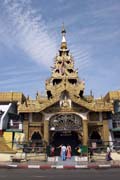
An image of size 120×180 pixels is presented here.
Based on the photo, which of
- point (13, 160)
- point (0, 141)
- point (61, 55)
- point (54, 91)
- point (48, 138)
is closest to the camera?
point (13, 160)

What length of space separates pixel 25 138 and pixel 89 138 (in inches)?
279

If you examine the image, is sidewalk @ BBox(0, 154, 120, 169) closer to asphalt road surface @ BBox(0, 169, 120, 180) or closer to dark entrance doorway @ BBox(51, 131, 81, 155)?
asphalt road surface @ BBox(0, 169, 120, 180)

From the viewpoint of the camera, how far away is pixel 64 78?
33.0 meters

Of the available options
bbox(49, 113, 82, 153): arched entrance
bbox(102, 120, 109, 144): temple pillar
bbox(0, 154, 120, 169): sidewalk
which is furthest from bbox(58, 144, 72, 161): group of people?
bbox(102, 120, 109, 144): temple pillar

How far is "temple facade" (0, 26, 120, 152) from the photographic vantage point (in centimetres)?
2922

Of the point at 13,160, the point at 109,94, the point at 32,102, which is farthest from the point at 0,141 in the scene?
the point at 109,94

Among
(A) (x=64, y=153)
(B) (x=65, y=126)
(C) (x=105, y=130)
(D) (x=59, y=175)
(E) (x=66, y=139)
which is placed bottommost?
(D) (x=59, y=175)

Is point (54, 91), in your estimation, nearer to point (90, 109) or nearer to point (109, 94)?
point (90, 109)

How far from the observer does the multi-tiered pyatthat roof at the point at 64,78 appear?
30.8 m

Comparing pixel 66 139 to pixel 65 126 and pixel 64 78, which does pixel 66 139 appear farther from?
pixel 64 78

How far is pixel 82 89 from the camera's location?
1261 inches

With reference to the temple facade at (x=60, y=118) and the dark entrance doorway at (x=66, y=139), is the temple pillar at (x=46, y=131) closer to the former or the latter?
the temple facade at (x=60, y=118)

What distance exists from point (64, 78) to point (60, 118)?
577 cm

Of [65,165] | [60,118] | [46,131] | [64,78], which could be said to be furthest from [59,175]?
[64,78]
